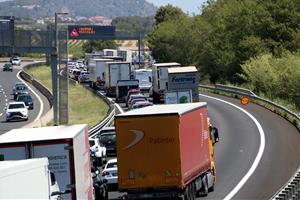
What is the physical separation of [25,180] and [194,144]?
42.7 ft

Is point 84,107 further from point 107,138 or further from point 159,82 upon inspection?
point 107,138

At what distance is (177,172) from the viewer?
24734 mm

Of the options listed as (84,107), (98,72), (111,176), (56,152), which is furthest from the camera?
(98,72)

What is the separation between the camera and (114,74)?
8381cm

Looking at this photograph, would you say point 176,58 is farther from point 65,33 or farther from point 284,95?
point 65,33

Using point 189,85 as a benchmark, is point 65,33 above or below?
above

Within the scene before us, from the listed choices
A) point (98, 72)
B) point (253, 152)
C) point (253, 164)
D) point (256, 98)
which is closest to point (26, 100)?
point (98, 72)

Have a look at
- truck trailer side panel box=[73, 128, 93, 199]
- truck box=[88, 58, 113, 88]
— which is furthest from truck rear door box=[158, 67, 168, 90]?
truck trailer side panel box=[73, 128, 93, 199]

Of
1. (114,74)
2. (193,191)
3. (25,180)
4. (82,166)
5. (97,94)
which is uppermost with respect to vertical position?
(25,180)

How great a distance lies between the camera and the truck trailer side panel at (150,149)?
80.9 feet

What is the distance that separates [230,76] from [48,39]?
3748 cm

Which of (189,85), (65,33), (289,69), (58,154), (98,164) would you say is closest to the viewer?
(58,154)

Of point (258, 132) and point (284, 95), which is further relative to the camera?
point (284, 95)

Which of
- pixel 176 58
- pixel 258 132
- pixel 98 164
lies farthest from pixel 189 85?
pixel 176 58
